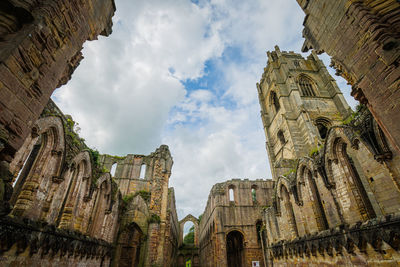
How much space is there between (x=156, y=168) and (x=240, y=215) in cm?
1134

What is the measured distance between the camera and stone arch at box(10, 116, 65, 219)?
561cm

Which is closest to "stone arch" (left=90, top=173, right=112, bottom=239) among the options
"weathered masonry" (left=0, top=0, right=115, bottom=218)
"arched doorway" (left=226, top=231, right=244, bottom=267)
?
"weathered masonry" (left=0, top=0, right=115, bottom=218)

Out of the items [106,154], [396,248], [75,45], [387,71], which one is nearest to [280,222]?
[396,248]

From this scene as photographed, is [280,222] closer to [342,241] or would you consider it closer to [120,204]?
[342,241]

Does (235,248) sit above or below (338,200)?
below

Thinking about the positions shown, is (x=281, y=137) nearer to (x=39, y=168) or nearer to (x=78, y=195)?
(x=78, y=195)

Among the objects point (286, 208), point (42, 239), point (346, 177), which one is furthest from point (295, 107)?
point (42, 239)

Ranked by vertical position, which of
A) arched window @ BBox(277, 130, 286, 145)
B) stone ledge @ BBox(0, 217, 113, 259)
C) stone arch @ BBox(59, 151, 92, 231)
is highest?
arched window @ BBox(277, 130, 286, 145)

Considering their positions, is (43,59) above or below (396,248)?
above

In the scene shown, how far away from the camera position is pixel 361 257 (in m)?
6.18

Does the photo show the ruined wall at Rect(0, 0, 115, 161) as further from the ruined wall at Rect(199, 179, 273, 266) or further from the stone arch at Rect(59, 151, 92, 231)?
the ruined wall at Rect(199, 179, 273, 266)

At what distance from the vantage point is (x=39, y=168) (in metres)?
6.18

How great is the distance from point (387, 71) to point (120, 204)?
14.0 meters

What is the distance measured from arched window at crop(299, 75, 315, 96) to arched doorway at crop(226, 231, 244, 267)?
16727 mm
